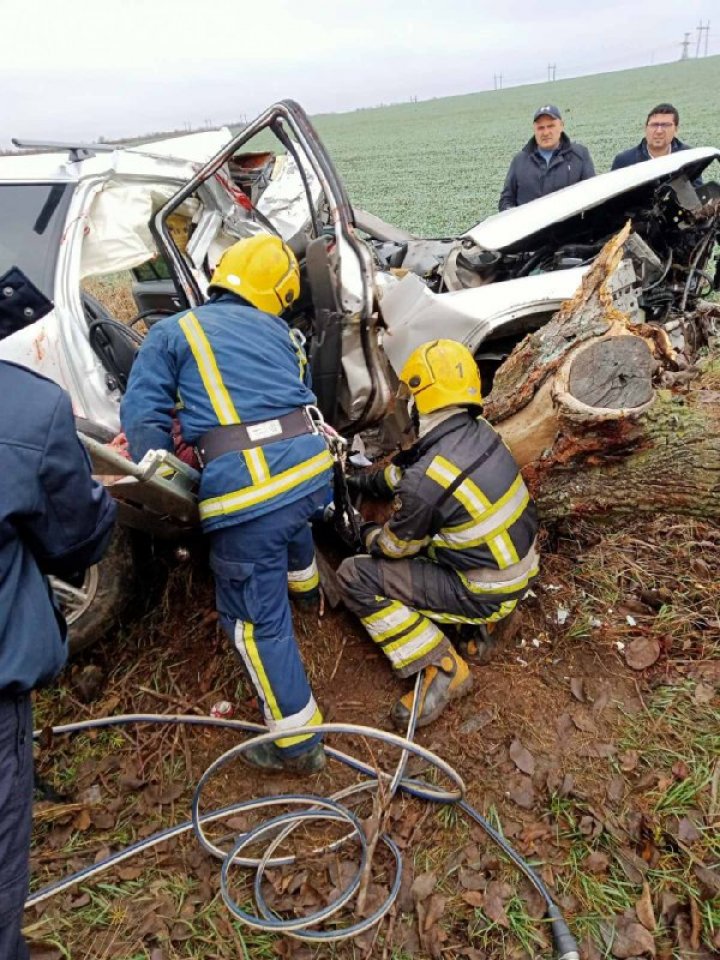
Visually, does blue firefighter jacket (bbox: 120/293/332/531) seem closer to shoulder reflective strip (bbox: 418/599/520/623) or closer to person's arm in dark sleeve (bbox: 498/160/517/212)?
shoulder reflective strip (bbox: 418/599/520/623)

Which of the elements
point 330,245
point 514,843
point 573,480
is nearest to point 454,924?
point 514,843

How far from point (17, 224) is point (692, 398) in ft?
9.87

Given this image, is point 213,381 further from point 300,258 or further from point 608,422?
point 300,258

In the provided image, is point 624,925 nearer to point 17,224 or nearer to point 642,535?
point 642,535

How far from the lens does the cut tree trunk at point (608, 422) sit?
2.47 m

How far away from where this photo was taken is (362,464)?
410cm

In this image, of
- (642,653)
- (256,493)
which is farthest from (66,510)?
(642,653)

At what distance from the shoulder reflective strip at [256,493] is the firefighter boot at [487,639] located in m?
A: 1.08

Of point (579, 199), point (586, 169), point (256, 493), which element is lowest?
point (256, 493)

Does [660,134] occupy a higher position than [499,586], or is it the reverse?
[660,134]

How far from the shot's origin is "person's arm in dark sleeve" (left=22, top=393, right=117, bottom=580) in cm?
144

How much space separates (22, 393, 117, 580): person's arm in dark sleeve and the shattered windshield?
168 cm

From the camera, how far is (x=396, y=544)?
276 centimetres

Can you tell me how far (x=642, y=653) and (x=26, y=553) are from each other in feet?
7.62
